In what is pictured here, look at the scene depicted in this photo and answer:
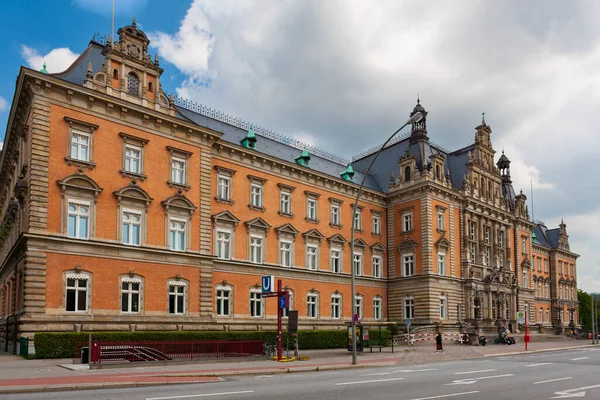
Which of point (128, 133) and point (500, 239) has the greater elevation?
point (128, 133)

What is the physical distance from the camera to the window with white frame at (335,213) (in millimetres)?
52344

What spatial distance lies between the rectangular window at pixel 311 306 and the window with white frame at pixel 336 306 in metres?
2.23

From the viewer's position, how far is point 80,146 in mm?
33469

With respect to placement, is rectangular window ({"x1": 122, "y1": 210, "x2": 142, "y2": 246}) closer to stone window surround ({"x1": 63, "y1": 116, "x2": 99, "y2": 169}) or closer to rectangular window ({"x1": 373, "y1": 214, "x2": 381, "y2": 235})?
stone window surround ({"x1": 63, "y1": 116, "x2": 99, "y2": 169})

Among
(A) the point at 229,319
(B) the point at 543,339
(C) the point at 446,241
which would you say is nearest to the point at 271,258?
(A) the point at 229,319

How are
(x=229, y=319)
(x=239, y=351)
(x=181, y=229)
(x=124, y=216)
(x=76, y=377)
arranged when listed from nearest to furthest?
(x=76, y=377) → (x=239, y=351) → (x=124, y=216) → (x=181, y=229) → (x=229, y=319)

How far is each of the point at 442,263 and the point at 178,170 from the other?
2965 cm

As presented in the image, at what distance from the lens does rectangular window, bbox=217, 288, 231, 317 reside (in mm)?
41031

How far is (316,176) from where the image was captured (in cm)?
5062

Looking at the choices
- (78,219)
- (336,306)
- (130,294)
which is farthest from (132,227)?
(336,306)

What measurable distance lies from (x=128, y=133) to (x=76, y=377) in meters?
19.2

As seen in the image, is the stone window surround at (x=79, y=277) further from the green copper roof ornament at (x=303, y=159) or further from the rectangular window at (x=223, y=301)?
the green copper roof ornament at (x=303, y=159)

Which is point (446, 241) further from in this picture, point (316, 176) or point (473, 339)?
point (316, 176)

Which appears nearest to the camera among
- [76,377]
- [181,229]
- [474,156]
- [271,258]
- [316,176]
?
[76,377]
